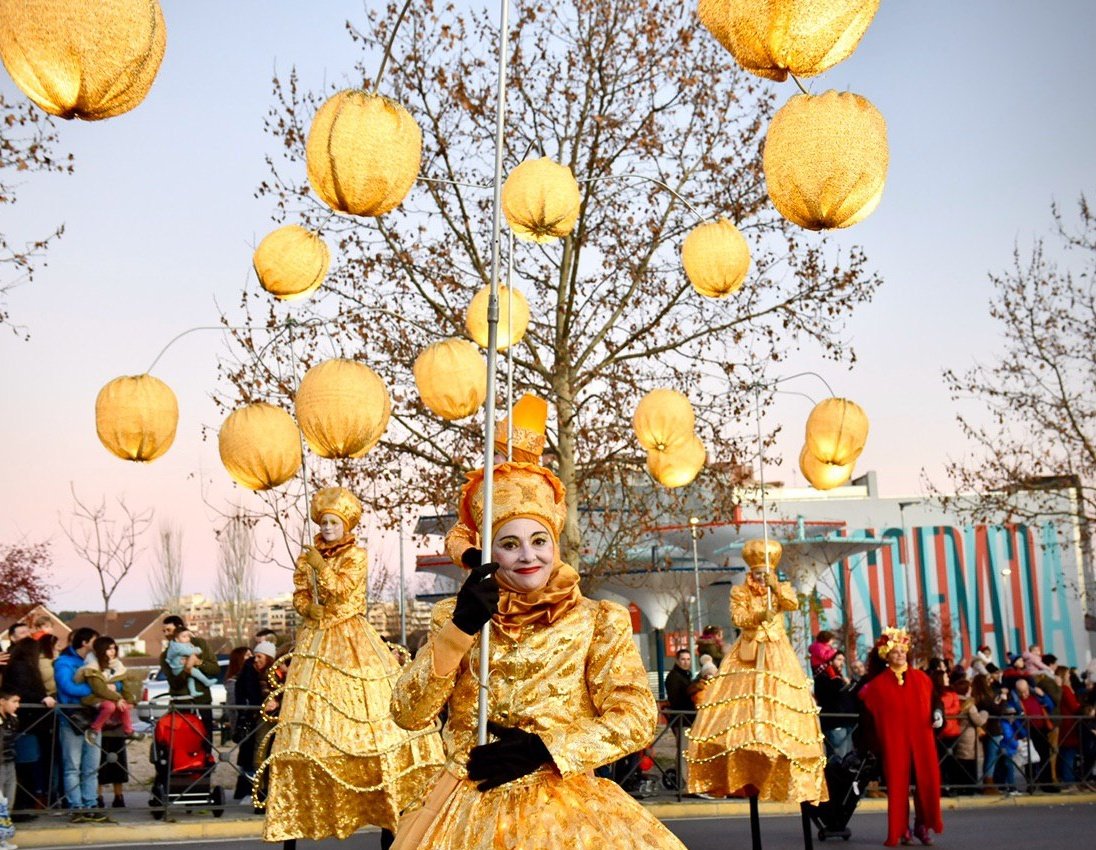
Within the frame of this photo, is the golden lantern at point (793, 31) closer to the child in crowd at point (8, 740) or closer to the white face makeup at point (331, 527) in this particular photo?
the white face makeup at point (331, 527)

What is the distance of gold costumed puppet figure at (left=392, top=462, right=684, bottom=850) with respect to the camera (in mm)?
3393

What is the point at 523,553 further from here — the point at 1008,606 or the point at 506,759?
the point at 1008,606

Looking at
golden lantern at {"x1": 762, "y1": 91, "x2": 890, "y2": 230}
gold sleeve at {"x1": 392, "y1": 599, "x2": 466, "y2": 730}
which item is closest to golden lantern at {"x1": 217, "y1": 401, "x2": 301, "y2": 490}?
golden lantern at {"x1": 762, "y1": 91, "x2": 890, "y2": 230}

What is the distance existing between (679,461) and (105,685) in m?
5.56

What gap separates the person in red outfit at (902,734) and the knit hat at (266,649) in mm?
6215

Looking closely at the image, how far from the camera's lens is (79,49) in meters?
4.44

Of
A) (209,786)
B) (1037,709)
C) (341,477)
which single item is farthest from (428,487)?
(1037,709)

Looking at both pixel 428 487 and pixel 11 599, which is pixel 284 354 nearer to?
pixel 428 487

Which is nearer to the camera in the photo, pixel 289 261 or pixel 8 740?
pixel 289 261

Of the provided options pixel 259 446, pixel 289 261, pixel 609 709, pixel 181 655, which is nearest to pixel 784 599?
pixel 259 446

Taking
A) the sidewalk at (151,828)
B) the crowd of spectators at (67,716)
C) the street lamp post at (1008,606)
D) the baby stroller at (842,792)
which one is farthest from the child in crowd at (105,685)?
the street lamp post at (1008,606)

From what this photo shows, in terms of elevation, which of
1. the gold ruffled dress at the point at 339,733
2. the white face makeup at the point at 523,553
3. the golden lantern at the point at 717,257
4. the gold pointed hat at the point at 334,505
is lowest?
the gold ruffled dress at the point at 339,733

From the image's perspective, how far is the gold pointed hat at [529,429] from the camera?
4.05 m

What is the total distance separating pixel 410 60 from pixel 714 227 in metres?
8.85
